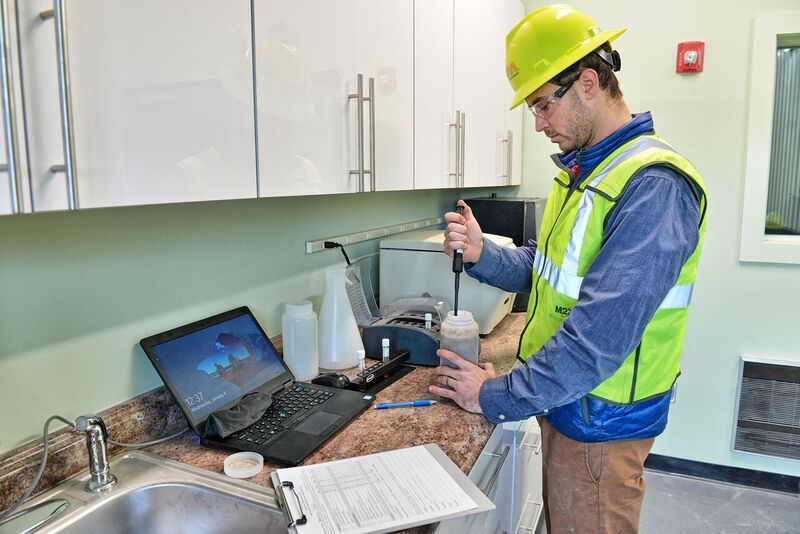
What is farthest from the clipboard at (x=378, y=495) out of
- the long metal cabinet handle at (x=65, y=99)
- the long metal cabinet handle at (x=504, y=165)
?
the long metal cabinet handle at (x=504, y=165)

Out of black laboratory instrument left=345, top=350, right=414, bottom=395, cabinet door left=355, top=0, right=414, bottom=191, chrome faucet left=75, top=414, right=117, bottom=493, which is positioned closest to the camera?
chrome faucet left=75, top=414, right=117, bottom=493

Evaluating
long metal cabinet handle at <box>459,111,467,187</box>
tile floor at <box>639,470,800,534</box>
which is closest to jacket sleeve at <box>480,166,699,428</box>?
long metal cabinet handle at <box>459,111,467,187</box>

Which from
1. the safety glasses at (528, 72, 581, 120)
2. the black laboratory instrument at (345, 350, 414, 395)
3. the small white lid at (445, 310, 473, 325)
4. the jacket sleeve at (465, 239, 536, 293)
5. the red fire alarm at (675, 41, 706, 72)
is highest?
the red fire alarm at (675, 41, 706, 72)

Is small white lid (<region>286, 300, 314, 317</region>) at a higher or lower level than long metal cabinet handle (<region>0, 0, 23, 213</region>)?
lower

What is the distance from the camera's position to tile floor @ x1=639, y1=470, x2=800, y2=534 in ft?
8.09

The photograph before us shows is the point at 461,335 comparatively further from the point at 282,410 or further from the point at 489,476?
the point at 282,410

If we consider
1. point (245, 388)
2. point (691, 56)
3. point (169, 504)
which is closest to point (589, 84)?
point (245, 388)

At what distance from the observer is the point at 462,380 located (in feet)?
4.41

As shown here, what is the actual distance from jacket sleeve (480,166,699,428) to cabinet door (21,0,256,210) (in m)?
0.68

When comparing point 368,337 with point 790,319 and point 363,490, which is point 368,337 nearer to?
point 363,490

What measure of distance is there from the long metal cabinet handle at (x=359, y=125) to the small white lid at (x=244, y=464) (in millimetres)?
642

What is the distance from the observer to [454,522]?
995 mm

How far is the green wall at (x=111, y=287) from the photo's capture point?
0.98 meters

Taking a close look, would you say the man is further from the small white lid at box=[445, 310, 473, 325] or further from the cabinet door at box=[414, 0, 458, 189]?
the cabinet door at box=[414, 0, 458, 189]
